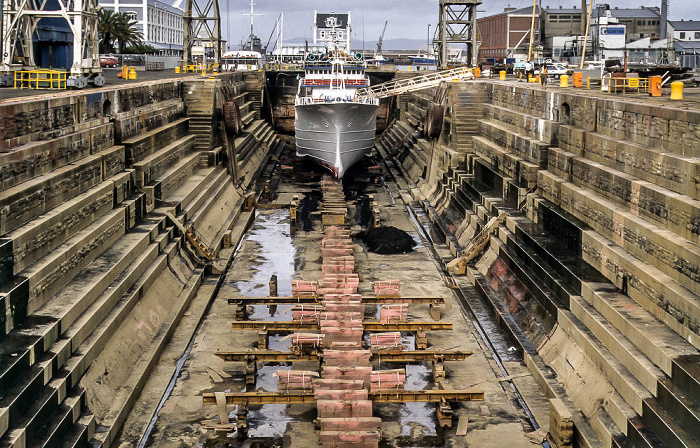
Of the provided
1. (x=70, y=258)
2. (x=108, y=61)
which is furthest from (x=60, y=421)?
(x=108, y=61)

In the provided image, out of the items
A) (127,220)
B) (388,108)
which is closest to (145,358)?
(127,220)

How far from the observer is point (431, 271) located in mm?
30719

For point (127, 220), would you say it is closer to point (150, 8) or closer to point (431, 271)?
point (431, 271)

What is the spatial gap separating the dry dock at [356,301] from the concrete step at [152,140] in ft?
0.41

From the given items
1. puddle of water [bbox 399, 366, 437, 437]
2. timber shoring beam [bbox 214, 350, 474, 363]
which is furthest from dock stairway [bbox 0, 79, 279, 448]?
puddle of water [bbox 399, 366, 437, 437]

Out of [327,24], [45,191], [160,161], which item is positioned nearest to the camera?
[45,191]

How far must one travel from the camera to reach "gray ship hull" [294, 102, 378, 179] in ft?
152

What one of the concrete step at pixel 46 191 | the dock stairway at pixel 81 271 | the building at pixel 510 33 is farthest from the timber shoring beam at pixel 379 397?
the building at pixel 510 33

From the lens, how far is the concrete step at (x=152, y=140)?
28.8m

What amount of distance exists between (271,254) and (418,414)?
52.1 feet

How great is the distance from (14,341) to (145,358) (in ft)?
17.2

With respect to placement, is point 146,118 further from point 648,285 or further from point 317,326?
point 648,285

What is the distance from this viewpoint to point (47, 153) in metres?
21.4

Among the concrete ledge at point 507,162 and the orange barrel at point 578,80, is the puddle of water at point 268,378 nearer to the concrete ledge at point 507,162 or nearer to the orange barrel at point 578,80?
the concrete ledge at point 507,162
